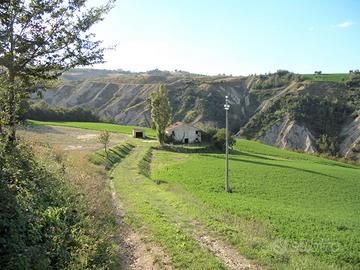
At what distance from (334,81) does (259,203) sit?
11157 centimetres

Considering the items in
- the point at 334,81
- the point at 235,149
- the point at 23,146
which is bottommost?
the point at 235,149

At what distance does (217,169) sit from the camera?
42.2m

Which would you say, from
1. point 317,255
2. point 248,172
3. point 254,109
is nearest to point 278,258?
point 317,255

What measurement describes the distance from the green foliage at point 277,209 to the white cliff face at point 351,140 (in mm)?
48525

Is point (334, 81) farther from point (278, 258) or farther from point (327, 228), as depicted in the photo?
point (278, 258)

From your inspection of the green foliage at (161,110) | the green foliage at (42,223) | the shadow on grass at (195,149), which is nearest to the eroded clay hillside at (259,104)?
the shadow on grass at (195,149)

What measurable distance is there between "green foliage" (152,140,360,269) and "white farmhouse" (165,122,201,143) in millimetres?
20230

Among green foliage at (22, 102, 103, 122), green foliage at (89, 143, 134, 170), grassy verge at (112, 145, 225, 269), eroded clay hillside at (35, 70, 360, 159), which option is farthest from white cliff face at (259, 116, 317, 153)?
grassy verge at (112, 145, 225, 269)

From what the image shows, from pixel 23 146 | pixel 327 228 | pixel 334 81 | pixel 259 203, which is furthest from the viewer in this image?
pixel 334 81

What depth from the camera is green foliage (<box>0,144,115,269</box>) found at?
8445 mm

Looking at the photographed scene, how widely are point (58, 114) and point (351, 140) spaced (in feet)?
244

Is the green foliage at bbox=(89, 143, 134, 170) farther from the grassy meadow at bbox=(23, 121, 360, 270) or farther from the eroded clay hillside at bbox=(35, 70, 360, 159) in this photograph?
the eroded clay hillside at bbox=(35, 70, 360, 159)

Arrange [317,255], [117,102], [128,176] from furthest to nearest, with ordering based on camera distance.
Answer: [117,102], [128,176], [317,255]

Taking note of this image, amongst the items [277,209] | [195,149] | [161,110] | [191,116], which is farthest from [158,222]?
[191,116]
